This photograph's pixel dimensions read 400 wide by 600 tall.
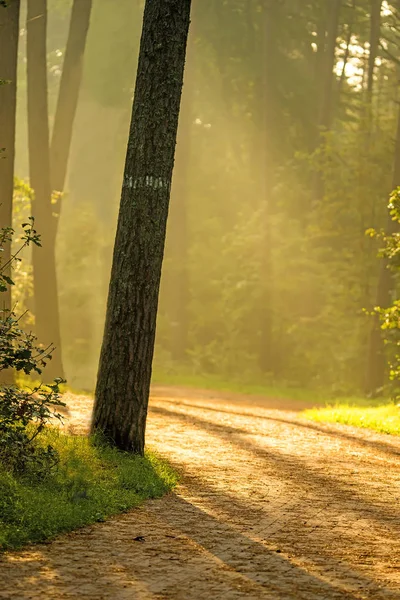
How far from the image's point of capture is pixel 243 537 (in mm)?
7633

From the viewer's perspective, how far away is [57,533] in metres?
7.37

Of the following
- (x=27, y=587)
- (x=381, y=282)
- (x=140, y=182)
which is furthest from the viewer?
(x=381, y=282)

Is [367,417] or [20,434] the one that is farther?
[367,417]

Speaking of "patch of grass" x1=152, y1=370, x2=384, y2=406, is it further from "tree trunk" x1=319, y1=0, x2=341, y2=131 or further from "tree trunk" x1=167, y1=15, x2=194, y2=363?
"tree trunk" x1=319, y1=0, x2=341, y2=131

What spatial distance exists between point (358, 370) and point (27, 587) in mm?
28069

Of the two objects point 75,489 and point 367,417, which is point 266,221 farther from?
point 75,489

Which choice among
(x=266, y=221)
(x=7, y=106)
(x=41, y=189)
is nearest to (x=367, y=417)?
(x=7, y=106)

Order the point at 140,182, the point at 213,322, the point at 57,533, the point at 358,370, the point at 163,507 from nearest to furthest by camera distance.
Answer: the point at 57,533 < the point at 163,507 < the point at 140,182 < the point at 358,370 < the point at 213,322

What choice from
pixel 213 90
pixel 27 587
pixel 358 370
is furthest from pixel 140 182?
pixel 213 90

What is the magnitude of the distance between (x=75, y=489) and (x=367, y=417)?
10.1 m

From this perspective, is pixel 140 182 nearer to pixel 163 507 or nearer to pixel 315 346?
pixel 163 507

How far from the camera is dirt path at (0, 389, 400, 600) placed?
609 cm

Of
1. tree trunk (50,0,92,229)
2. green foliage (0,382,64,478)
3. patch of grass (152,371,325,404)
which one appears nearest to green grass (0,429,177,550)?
green foliage (0,382,64,478)

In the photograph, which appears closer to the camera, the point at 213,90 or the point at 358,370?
the point at 358,370
